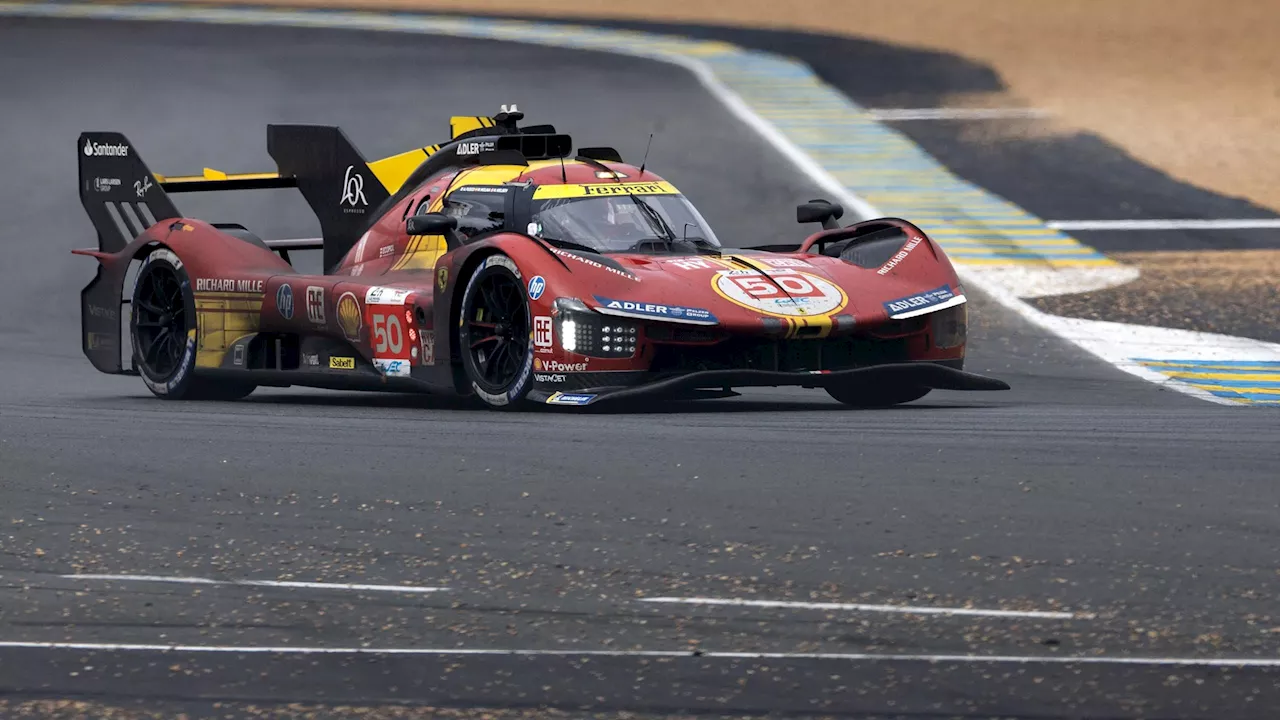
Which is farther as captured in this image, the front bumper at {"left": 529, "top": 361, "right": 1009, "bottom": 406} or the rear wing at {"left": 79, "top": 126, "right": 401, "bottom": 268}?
the rear wing at {"left": 79, "top": 126, "right": 401, "bottom": 268}

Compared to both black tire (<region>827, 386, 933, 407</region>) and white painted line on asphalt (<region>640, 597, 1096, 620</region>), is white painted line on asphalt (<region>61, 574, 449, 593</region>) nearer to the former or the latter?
white painted line on asphalt (<region>640, 597, 1096, 620</region>)

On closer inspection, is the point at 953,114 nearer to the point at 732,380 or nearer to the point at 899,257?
the point at 899,257

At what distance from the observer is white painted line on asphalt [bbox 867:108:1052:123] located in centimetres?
3128

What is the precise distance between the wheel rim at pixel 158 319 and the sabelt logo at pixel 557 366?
374 centimetres

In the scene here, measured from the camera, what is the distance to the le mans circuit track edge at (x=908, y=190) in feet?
55.1

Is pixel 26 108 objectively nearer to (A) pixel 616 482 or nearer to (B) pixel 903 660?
(A) pixel 616 482

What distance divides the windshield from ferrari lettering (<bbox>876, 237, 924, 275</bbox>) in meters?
1.05

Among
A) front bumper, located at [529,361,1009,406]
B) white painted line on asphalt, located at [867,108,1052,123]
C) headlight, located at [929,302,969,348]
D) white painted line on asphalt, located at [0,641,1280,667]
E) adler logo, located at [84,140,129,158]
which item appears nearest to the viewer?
white painted line on asphalt, located at [0,641,1280,667]

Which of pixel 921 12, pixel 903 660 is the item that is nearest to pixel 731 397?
pixel 903 660

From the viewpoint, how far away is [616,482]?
29.8 ft

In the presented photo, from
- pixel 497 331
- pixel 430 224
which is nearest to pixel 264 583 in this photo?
pixel 497 331

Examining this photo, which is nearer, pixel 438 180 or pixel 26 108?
pixel 438 180

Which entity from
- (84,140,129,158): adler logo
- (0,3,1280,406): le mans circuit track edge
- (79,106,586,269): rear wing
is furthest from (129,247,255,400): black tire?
(0,3,1280,406): le mans circuit track edge

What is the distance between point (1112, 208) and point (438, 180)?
495 inches
